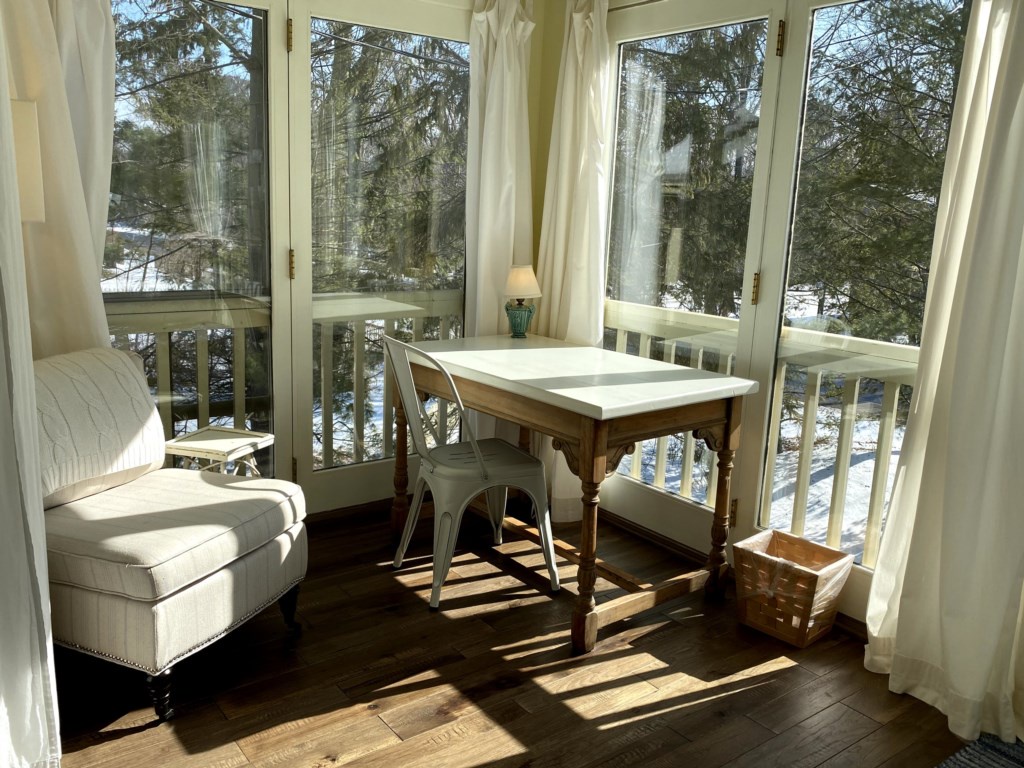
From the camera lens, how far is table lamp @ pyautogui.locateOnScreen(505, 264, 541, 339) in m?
3.56

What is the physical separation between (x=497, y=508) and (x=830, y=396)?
52.8 inches

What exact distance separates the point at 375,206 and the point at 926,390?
2190 mm

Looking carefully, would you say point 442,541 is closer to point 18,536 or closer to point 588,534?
point 588,534

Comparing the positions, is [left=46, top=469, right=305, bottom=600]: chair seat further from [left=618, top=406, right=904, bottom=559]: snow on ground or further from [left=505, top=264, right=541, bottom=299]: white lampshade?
[left=618, top=406, right=904, bottom=559]: snow on ground

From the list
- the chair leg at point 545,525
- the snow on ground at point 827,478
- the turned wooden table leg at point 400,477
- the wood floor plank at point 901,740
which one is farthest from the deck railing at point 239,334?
the wood floor plank at point 901,740

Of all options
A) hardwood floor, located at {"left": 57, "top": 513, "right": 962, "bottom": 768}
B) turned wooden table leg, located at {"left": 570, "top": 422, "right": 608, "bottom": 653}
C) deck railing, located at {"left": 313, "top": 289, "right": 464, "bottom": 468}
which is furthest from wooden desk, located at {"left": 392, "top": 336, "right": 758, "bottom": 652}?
deck railing, located at {"left": 313, "top": 289, "right": 464, "bottom": 468}

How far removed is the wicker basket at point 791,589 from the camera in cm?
276

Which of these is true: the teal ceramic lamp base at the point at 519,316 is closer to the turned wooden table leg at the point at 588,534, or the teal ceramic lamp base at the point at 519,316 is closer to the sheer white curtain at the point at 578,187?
the sheer white curtain at the point at 578,187

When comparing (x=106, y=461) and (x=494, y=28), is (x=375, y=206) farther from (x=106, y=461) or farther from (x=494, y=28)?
(x=106, y=461)

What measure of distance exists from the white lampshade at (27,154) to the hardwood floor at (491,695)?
132 centimetres

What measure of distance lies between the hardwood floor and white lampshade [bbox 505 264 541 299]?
113 centimetres

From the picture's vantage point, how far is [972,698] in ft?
7.73

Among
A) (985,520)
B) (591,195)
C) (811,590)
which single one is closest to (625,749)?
(811,590)

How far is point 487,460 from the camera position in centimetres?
306
